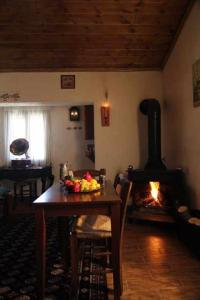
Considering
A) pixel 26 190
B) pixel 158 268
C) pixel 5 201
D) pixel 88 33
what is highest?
pixel 88 33

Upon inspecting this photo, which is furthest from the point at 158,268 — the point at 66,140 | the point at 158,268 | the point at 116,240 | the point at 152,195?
the point at 66,140

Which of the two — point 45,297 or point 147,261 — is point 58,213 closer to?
point 45,297

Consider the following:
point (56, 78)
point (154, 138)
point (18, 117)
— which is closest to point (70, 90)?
point (56, 78)

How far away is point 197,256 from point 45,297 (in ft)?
5.15

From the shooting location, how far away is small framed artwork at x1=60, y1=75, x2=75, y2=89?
4.77m

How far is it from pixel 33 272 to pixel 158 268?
3.74 feet

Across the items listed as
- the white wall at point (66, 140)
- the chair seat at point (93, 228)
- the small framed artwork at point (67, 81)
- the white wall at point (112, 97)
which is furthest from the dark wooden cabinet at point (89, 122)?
the chair seat at point (93, 228)

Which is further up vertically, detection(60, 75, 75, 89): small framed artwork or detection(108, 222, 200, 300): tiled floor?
detection(60, 75, 75, 89): small framed artwork

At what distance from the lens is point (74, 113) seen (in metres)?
6.37

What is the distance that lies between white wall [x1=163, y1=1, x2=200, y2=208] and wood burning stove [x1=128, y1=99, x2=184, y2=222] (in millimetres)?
258

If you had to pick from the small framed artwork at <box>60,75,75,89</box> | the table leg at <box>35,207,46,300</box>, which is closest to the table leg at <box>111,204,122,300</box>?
the table leg at <box>35,207,46,300</box>

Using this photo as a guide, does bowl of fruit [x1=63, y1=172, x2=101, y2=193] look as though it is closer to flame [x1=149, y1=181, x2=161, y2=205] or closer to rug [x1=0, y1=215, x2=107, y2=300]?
rug [x1=0, y1=215, x2=107, y2=300]

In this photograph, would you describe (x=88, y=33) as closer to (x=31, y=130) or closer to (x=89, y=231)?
(x=89, y=231)

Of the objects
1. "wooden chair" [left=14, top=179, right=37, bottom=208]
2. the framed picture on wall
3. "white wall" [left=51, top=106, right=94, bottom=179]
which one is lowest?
"wooden chair" [left=14, top=179, right=37, bottom=208]
